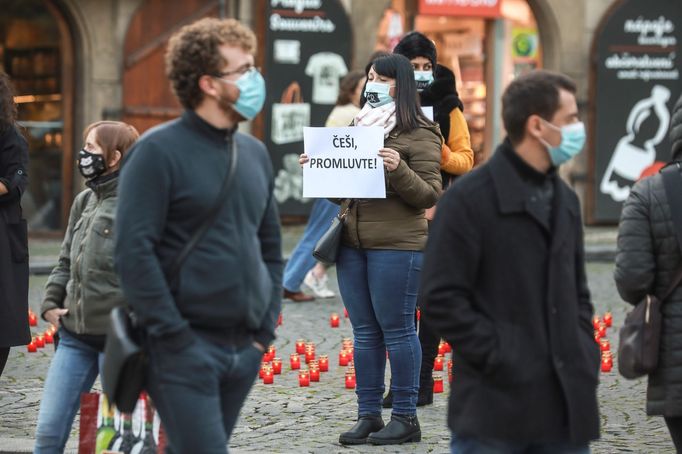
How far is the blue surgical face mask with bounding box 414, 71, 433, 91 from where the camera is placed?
8.08m

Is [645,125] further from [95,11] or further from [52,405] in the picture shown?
[52,405]

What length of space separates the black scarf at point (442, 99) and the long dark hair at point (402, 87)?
32.9 inches

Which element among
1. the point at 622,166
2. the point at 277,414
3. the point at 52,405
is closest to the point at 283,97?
the point at 622,166

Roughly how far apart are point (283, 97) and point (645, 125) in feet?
16.6

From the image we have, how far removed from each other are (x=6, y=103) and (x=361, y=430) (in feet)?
7.96

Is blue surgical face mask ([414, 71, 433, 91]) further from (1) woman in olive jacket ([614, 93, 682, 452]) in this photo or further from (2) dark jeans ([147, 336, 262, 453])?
(2) dark jeans ([147, 336, 262, 453])

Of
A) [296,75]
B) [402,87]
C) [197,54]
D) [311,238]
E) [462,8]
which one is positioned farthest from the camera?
[462,8]

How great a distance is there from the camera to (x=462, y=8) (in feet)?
63.7

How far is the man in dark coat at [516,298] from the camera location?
4465 mm

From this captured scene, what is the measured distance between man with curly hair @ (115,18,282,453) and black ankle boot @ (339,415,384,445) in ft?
8.26

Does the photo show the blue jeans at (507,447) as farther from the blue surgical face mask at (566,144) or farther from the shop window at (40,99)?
the shop window at (40,99)

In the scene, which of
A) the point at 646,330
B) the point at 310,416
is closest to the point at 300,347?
the point at 310,416

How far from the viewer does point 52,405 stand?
19.4 ft

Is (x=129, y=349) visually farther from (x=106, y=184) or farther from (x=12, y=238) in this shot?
(x=12, y=238)
